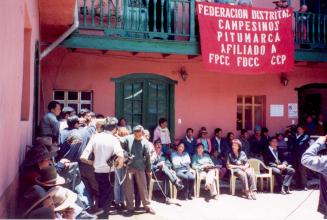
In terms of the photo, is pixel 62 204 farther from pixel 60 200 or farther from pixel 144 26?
pixel 144 26

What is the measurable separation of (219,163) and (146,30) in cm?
395

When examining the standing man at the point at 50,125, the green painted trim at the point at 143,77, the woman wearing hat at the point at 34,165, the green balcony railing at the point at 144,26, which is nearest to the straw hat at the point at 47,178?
the woman wearing hat at the point at 34,165

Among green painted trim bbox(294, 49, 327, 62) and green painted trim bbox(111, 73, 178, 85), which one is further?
green painted trim bbox(294, 49, 327, 62)

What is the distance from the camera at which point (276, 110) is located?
12.4m

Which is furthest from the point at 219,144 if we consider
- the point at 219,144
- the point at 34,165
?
the point at 34,165

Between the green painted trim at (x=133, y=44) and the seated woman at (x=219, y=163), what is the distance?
8.95 feet

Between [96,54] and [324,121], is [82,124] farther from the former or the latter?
[324,121]

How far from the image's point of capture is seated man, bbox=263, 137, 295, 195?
1011 centimetres

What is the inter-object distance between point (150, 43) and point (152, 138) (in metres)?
2.59

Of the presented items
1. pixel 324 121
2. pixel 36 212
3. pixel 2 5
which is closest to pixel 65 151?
pixel 36 212

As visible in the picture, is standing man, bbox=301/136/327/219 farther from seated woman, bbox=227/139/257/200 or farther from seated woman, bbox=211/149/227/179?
seated woman, bbox=211/149/227/179

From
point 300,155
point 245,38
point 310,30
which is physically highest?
point 310,30

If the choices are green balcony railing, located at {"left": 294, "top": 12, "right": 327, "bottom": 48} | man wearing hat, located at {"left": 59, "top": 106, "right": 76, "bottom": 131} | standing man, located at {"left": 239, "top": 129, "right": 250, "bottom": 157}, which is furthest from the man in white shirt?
green balcony railing, located at {"left": 294, "top": 12, "right": 327, "bottom": 48}

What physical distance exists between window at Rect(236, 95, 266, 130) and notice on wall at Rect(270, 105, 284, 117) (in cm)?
27
